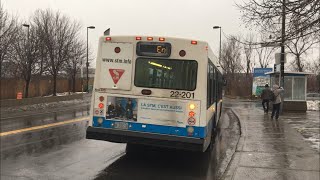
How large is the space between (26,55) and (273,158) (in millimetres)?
24768

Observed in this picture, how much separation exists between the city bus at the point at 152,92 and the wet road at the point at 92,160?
599 millimetres

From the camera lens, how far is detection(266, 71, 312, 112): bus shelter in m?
23.9

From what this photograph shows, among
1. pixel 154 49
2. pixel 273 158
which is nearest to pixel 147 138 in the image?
pixel 154 49

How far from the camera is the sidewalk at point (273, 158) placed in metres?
7.58

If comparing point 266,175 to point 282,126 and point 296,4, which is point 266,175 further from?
point 282,126

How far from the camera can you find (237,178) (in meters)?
7.28

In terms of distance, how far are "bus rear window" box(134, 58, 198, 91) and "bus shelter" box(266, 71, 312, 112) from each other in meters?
17.0

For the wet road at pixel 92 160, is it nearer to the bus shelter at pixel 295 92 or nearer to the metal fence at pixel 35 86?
the bus shelter at pixel 295 92

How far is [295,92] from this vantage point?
24.1m

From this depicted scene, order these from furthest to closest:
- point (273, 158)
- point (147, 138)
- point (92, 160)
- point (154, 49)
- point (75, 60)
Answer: point (75, 60) → point (273, 158) → point (92, 160) → point (154, 49) → point (147, 138)

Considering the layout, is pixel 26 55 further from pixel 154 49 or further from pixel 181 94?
pixel 181 94

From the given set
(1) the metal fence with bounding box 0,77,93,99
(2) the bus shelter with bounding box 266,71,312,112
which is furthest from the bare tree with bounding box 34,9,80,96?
(2) the bus shelter with bounding box 266,71,312,112

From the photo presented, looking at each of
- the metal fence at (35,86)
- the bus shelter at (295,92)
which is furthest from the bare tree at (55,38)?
the bus shelter at (295,92)

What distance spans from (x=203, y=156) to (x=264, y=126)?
648 cm
